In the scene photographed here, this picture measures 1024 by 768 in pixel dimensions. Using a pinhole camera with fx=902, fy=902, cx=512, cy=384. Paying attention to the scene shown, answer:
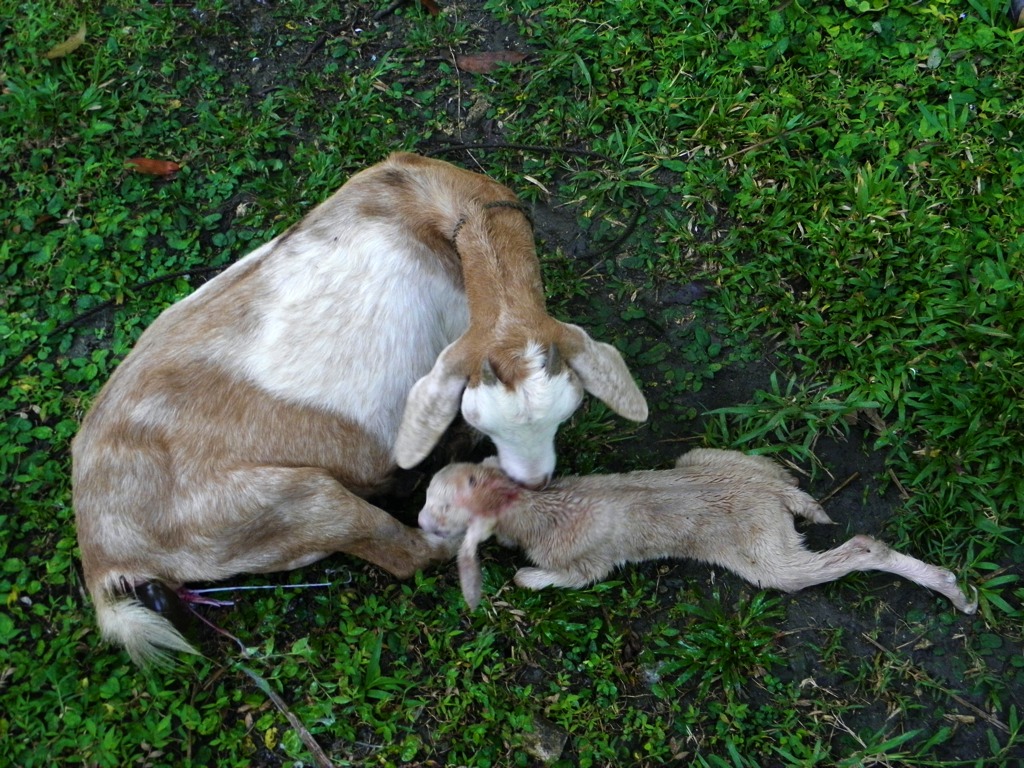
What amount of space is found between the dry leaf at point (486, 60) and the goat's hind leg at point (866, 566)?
2.95m

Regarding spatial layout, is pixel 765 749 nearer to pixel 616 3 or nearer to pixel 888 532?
pixel 888 532

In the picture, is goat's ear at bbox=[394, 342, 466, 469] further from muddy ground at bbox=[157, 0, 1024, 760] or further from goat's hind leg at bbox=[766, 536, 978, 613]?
goat's hind leg at bbox=[766, 536, 978, 613]

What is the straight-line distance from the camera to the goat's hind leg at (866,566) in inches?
131

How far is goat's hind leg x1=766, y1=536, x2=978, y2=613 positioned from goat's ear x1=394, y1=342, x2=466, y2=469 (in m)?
1.37

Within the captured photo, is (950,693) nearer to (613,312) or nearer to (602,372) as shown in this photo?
(602,372)

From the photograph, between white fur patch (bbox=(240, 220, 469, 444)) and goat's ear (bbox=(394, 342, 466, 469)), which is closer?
goat's ear (bbox=(394, 342, 466, 469))

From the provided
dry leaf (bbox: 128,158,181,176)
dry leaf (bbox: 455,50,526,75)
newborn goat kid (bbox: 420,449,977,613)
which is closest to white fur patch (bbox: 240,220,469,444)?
newborn goat kid (bbox: 420,449,977,613)

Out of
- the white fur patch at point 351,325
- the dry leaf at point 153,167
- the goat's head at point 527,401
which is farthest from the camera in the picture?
the dry leaf at point 153,167

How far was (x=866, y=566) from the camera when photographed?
333 cm

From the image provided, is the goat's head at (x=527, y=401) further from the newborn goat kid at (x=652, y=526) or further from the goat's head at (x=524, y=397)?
the newborn goat kid at (x=652, y=526)

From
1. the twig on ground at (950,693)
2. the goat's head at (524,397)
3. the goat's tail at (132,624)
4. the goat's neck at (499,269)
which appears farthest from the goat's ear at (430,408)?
the twig on ground at (950,693)

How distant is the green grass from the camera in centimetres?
338

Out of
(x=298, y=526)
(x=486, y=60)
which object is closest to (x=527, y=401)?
(x=298, y=526)

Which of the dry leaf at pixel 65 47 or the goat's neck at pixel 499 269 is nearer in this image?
the goat's neck at pixel 499 269
